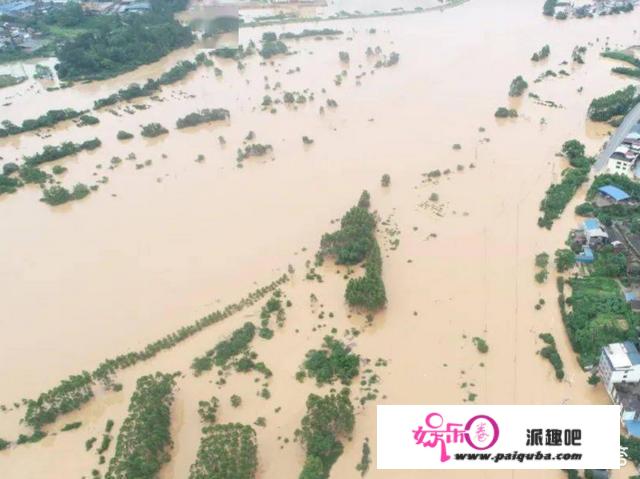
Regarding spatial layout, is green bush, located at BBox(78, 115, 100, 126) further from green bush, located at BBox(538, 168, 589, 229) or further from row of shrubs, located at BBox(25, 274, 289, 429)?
green bush, located at BBox(538, 168, 589, 229)

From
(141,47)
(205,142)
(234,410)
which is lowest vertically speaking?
(234,410)

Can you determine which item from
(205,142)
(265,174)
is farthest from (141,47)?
(265,174)

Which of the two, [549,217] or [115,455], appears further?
[549,217]

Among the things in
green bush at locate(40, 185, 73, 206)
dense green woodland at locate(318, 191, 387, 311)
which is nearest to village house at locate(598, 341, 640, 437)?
dense green woodland at locate(318, 191, 387, 311)

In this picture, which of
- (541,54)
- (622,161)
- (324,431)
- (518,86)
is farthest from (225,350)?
(541,54)

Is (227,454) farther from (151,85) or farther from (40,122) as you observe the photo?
(151,85)

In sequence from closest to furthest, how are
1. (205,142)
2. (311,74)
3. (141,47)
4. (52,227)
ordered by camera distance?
(52,227) < (205,142) < (311,74) < (141,47)

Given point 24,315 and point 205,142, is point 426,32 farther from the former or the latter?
point 24,315

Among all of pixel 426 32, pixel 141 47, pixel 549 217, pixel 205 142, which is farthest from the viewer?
pixel 426 32
